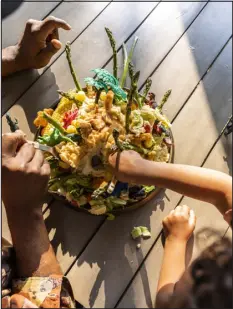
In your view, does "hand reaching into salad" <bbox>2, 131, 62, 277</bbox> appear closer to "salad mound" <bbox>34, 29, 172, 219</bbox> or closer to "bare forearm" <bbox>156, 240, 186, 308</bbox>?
"salad mound" <bbox>34, 29, 172, 219</bbox>

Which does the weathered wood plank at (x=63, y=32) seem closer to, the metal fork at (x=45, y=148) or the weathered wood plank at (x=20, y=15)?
the weathered wood plank at (x=20, y=15)

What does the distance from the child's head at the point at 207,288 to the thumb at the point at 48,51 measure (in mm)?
635

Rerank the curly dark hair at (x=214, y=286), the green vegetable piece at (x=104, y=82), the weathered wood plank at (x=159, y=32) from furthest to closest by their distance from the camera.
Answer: the weathered wood plank at (x=159, y=32) < the green vegetable piece at (x=104, y=82) < the curly dark hair at (x=214, y=286)

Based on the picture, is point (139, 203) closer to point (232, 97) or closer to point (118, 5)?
point (232, 97)

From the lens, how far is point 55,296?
786 mm

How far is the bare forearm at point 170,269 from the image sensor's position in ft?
2.60

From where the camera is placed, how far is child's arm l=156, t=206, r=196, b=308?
805 mm

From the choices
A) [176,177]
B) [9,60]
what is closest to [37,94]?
[9,60]

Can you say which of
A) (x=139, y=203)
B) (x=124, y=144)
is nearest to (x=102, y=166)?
(x=124, y=144)

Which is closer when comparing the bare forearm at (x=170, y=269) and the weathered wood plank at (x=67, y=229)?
the bare forearm at (x=170, y=269)

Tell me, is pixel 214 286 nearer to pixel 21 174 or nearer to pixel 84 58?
pixel 21 174

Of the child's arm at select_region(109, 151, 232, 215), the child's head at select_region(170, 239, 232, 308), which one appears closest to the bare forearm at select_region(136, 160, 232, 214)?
the child's arm at select_region(109, 151, 232, 215)

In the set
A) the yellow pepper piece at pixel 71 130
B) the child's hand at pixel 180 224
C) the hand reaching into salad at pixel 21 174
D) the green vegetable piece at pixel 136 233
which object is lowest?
the green vegetable piece at pixel 136 233

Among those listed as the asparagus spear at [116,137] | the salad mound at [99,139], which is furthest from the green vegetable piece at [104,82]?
the asparagus spear at [116,137]
